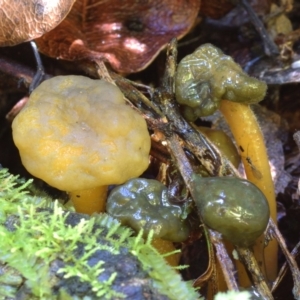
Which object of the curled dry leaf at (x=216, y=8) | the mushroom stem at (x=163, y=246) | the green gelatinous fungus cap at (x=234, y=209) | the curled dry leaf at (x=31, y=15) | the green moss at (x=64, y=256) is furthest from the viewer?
the curled dry leaf at (x=216, y=8)

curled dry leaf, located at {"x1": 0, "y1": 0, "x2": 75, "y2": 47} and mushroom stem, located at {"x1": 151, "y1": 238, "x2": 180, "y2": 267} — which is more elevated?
curled dry leaf, located at {"x1": 0, "y1": 0, "x2": 75, "y2": 47}

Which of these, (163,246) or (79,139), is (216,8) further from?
(163,246)

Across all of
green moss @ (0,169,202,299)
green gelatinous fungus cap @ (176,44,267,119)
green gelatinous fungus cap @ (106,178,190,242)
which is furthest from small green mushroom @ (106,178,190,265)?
green gelatinous fungus cap @ (176,44,267,119)

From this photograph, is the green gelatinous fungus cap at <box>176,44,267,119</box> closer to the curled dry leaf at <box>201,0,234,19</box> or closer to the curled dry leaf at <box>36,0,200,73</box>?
the curled dry leaf at <box>36,0,200,73</box>

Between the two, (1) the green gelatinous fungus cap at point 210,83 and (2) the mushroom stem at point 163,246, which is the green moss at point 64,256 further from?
(1) the green gelatinous fungus cap at point 210,83

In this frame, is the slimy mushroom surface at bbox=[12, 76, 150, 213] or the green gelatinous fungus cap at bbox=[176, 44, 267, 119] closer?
the slimy mushroom surface at bbox=[12, 76, 150, 213]

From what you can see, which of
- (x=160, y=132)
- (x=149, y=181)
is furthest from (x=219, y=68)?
(x=149, y=181)

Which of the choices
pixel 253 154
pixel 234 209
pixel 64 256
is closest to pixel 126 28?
pixel 253 154

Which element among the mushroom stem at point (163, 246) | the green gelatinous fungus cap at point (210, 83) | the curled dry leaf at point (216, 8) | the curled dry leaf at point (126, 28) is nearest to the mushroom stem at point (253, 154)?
the green gelatinous fungus cap at point (210, 83)
